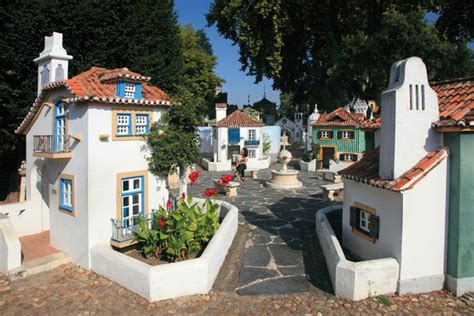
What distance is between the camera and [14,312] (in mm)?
7484

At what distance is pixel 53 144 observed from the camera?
1046 centimetres

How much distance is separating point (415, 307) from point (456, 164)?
315 centimetres

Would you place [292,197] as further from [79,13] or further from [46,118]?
[79,13]

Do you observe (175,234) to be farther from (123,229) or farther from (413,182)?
(413,182)

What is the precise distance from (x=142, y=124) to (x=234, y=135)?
1705 cm

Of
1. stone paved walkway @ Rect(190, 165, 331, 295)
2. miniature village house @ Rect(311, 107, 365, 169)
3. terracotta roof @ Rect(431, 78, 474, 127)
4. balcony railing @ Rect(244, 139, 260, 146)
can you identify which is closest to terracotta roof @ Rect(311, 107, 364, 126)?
miniature village house @ Rect(311, 107, 365, 169)

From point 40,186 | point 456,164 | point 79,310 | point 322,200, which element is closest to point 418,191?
point 456,164

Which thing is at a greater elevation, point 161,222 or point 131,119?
point 131,119

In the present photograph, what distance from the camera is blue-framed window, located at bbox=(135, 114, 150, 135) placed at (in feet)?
34.3

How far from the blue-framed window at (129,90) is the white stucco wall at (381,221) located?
679cm

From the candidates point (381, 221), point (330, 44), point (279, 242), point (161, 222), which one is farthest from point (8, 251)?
point (330, 44)

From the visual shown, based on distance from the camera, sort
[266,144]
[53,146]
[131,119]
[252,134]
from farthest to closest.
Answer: [266,144] → [252,134] → [53,146] → [131,119]

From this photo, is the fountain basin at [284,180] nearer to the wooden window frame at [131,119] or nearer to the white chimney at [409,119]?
the wooden window frame at [131,119]

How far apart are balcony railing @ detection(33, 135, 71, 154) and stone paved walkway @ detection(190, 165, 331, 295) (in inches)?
246
